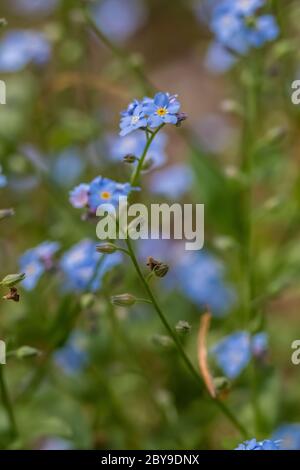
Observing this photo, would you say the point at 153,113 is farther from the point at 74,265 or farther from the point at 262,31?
the point at 262,31

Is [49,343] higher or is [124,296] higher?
[49,343]

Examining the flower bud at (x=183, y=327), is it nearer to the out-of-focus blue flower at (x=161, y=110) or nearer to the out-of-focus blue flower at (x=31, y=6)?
the out-of-focus blue flower at (x=161, y=110)


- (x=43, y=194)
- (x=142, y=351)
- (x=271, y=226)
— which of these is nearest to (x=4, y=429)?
(x=142, y=351)

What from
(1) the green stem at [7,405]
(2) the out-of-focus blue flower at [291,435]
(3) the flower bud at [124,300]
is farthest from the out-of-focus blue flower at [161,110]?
(2) the out-of-focus blue flower at [291,435]

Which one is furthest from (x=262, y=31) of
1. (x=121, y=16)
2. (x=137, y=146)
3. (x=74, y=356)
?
(x=121, y=16)

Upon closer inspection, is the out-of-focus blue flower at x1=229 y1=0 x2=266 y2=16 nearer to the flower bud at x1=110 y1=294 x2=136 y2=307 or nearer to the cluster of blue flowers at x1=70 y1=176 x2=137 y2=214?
the cluster of blue flowers at x1=70 y1=176 x2=137 y2=214

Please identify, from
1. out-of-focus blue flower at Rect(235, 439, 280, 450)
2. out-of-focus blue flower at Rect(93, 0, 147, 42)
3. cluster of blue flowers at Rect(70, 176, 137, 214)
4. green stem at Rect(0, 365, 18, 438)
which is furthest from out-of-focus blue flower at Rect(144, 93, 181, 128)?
out-of-focus blue flower at Rect(93, 0, 147, 42)
